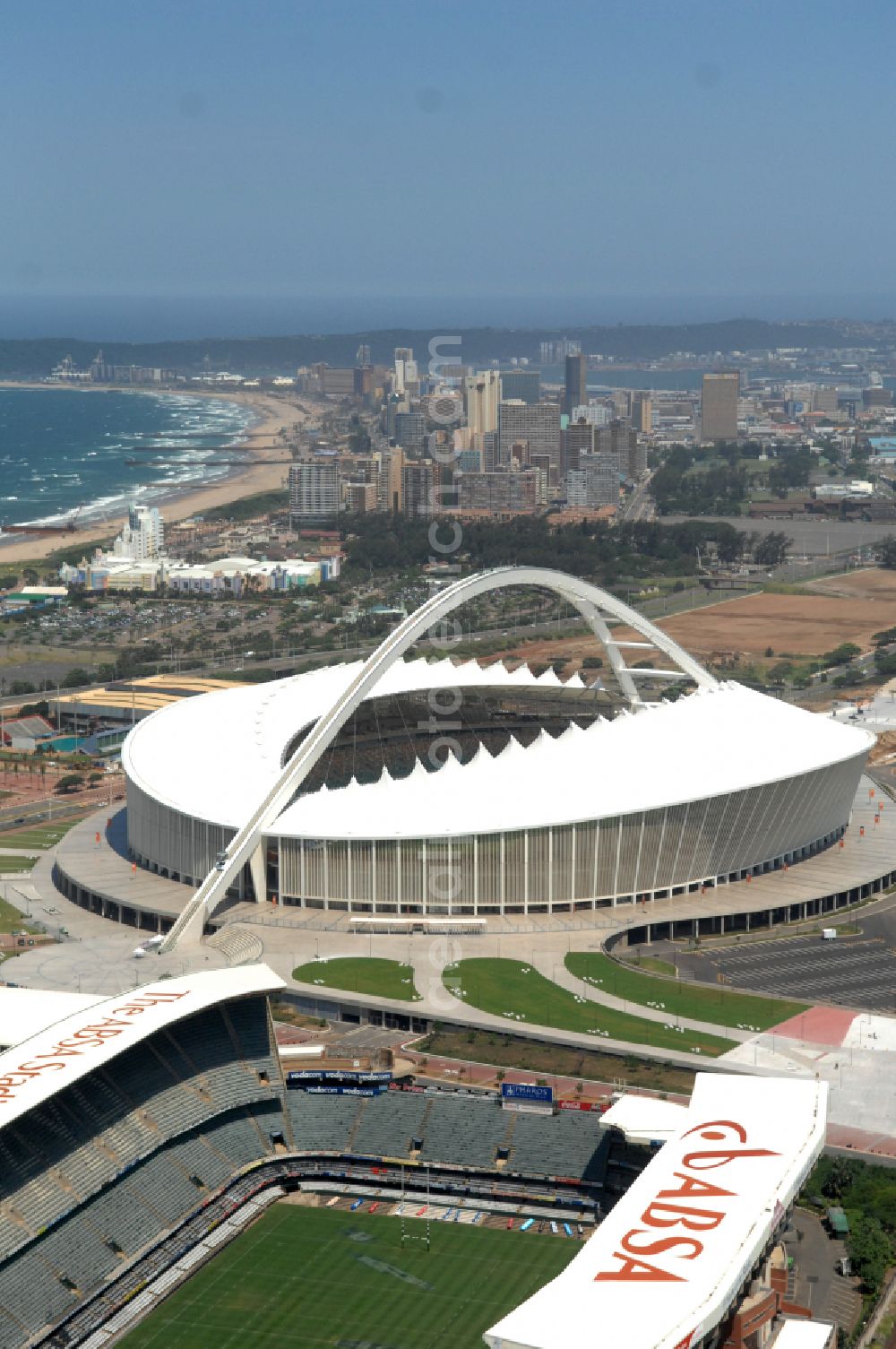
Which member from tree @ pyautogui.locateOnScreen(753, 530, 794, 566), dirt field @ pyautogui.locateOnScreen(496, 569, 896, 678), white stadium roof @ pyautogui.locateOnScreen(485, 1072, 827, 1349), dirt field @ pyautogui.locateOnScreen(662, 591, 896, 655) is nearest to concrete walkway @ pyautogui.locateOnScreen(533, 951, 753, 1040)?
white stadium roof @ pyautogui.locateOnScreen(485, 1072, 827, 1349)

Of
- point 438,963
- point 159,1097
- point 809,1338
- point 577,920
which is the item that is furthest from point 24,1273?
point 577,920

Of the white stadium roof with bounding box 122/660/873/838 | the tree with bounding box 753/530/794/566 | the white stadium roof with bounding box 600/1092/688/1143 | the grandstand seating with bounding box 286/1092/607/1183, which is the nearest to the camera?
the white stadium roof with bounding box 600/1092/688/1143

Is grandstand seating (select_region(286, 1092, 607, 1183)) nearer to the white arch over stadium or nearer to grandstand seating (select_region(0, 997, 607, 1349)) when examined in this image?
grandstand seating (select_region(0, 997, 607, 1349))

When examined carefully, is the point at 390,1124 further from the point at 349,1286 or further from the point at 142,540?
the point at 142,540

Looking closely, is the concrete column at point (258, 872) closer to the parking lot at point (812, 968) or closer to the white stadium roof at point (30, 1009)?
the parking lot at point (812, 968)

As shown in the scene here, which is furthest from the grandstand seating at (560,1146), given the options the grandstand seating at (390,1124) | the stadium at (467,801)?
the stadium at (467,801)

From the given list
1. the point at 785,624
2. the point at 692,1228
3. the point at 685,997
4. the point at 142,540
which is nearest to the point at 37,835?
the point at 685,997
